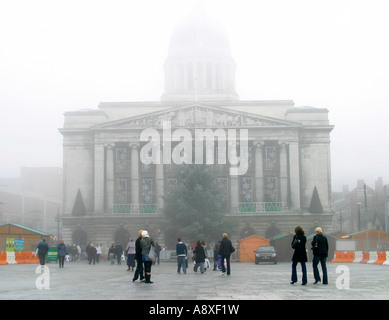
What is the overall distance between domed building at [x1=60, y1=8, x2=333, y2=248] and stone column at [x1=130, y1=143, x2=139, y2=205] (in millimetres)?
119

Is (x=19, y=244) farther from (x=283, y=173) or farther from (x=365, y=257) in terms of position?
(x=283, y=173)

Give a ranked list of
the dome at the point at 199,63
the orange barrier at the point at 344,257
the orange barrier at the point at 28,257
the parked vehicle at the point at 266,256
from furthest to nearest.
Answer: the dome at the point at 199,63, the orange barrier at the point at 344,257, the parked vehicle at the point at 266,256, the orange barrier at the point at 28,257

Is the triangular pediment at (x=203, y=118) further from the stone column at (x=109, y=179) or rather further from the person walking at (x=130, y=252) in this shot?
the person walking at (x=130, y=252)

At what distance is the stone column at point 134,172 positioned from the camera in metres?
86.2

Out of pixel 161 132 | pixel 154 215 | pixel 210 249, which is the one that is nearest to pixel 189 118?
pixel 161 132

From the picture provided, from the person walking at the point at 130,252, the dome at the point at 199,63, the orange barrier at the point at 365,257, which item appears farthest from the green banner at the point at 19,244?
the dome at the point at 199,63

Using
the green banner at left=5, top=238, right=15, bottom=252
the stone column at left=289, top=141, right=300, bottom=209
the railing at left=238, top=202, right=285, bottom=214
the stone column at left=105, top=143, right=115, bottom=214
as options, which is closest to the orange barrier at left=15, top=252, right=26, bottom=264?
the green banner at left=5, top=238, right=15, bottom=252

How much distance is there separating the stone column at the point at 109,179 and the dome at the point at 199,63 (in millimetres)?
27283

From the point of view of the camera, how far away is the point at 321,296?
58.6 ft

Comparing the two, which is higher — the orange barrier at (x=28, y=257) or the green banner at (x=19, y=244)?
the green banner at (x=19, y=244)

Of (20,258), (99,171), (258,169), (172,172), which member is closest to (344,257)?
(20,258)

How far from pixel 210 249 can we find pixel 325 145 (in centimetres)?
2361

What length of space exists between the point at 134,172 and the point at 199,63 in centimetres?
3540

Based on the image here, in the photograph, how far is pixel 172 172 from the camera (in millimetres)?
87188
